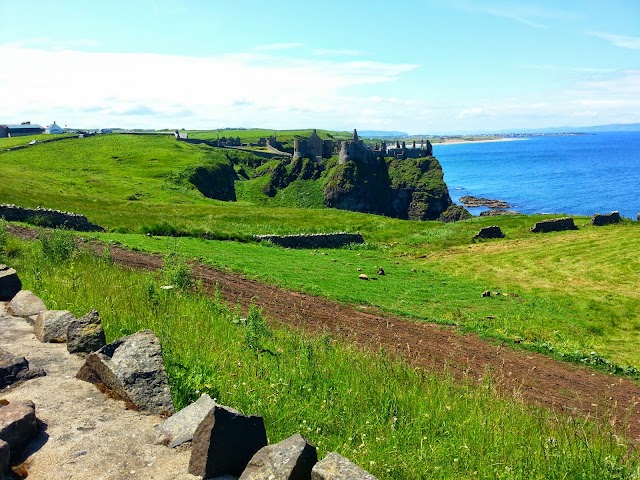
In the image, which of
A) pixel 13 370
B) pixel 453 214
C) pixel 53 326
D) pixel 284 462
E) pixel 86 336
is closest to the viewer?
pixel 284 462

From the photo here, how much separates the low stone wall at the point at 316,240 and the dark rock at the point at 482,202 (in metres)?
104

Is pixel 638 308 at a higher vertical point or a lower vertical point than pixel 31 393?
lower

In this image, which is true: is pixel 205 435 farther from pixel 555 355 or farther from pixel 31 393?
pixel 555 355

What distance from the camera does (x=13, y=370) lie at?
26.6 feet

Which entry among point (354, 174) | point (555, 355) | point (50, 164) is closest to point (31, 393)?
point (555, 355)

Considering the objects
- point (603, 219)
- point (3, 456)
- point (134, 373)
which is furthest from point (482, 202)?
point (3, 456)

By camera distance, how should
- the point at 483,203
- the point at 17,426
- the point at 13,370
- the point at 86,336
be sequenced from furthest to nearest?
the point at 483,203 < the point at 86,336 < the point at 13,370 < the point at 17,426

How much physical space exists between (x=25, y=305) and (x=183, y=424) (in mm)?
7046

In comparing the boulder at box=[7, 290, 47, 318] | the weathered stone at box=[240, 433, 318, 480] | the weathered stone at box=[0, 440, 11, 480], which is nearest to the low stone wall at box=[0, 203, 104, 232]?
the boulder at box=[7, 290, 47, 318]

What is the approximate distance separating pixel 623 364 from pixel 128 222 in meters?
36.0

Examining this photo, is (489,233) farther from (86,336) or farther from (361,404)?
(86,336)

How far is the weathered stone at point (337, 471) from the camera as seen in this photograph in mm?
5254

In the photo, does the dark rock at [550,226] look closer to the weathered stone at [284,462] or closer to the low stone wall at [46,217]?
the low stone wall at [46,217]

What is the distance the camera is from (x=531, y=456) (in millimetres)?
6738
